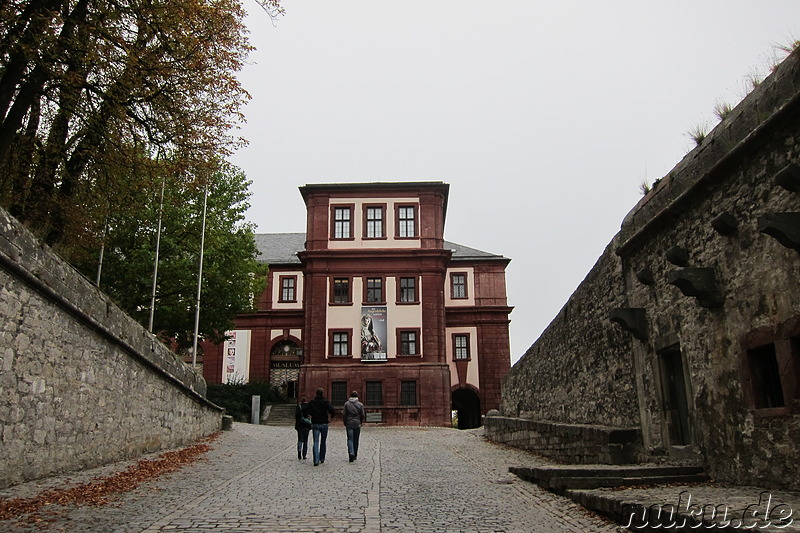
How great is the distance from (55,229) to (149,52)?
540 centimetres

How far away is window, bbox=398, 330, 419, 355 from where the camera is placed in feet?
124

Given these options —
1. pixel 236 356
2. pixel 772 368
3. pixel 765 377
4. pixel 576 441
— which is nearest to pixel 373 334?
pixel 236 356

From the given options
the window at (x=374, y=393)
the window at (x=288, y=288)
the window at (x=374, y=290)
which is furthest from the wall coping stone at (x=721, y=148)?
the window at (x=288, y=288)

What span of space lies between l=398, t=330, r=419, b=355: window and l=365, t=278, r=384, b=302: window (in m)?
2.47

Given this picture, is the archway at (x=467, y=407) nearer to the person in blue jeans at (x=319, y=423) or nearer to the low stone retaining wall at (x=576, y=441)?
the low stone retaining wall at (x=576, y=441)

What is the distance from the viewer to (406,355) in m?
37.6

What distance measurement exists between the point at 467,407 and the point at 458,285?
8.75m

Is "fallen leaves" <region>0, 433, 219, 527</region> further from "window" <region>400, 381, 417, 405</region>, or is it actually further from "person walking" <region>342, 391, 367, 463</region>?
"window" <region>400, 381, 417, 405</region>

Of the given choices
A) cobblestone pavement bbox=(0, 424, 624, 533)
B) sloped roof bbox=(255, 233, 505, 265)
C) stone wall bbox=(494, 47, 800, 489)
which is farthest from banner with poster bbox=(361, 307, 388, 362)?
stone wall bbox=(494, 47, 800, 489)

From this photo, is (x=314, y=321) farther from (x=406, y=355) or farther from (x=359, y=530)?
(x=359, y=530)

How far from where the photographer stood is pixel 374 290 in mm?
38812

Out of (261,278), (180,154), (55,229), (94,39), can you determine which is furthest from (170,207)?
(94,39)

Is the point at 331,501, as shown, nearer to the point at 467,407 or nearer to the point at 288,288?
the point at 288,288

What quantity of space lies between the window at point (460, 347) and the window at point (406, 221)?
10.2 meters
